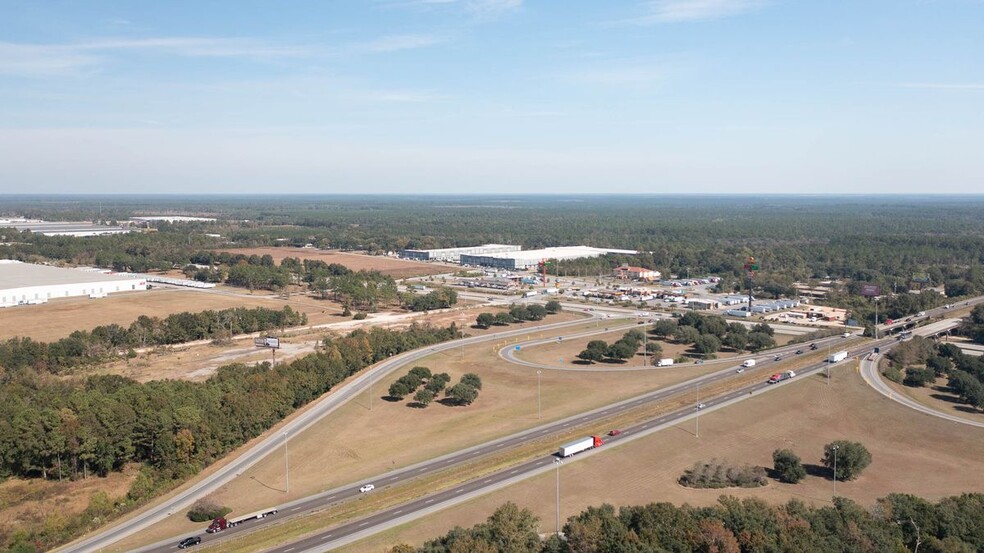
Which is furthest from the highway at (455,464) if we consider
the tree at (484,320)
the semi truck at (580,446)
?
the tree at (484,320)

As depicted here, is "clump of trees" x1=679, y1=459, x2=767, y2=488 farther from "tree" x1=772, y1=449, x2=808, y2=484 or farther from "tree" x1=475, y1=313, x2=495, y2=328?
"tree" x1=475, y1=313, x2=495, y2=328

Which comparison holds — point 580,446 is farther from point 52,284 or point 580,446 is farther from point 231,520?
point 52,284

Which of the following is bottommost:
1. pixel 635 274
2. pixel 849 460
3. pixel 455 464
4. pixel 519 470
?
pixel 635 274

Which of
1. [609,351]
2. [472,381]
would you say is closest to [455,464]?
[472,381]

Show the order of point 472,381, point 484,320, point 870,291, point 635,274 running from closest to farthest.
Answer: point 472,381 < point 484,320 < point 870,291 < point 635,274

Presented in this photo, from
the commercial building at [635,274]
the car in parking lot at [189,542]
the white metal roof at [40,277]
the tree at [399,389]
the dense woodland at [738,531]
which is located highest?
the white metal roof at [40,277]

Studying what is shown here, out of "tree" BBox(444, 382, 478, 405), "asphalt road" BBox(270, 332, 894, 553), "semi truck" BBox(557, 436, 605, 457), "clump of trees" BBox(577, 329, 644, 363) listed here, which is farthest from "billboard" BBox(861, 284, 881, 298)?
"semi truck" BBox(557, 436, 605, 457)

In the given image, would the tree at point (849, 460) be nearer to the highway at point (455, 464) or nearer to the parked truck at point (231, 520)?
the highway at point (455, 464)
